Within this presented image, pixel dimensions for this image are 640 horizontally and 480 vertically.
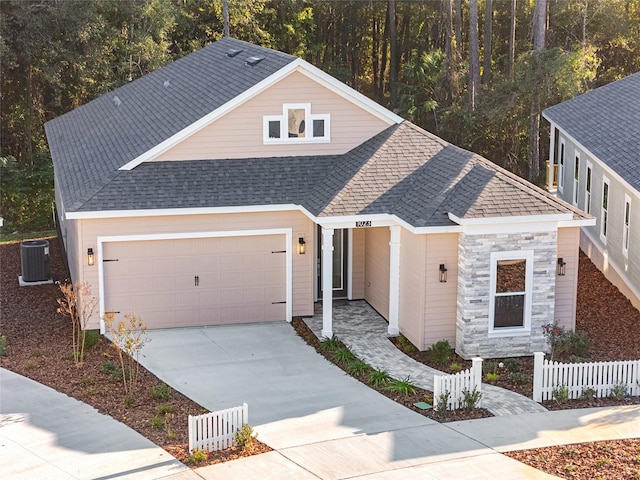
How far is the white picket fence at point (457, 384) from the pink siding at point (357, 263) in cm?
689

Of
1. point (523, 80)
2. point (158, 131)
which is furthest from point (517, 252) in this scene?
point (523, 80)

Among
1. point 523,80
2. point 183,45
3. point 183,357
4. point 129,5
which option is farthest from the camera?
point 183,45

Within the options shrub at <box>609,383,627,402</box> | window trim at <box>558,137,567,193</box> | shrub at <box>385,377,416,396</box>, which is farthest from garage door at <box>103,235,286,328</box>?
window trim at <box>558,137,567,193</box>

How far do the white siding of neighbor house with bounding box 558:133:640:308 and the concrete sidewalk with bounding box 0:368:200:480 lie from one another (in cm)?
1227

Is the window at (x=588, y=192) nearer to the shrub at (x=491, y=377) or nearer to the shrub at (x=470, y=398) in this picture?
the shrub at (x=491, y=377)

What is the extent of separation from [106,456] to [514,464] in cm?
601

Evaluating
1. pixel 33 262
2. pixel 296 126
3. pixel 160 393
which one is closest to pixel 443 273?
pixel 296 126

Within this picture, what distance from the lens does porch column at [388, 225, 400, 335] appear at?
2067 centimetres

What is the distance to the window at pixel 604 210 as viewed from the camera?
81.6 ft

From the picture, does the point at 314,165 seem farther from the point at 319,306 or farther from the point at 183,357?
the point at 183,357

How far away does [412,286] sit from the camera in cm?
2023

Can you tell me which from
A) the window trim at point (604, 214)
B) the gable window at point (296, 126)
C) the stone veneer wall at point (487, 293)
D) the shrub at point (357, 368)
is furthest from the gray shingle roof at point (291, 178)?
the window trim at point (604, 214)

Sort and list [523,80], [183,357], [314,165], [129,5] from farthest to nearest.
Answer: [129,5]
[523,80]
[314,165]
[183,357]

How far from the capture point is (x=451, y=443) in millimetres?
15438
